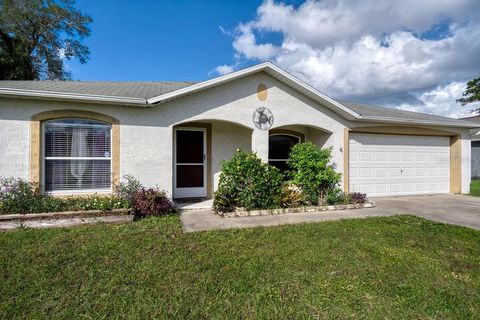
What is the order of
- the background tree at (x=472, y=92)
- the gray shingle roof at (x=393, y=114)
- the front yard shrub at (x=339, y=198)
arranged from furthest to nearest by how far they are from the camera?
the background tree at (x=472, y=92), the gray shingle roof at (x=393, y=114), the front yard shrub at (x=339, y=198)

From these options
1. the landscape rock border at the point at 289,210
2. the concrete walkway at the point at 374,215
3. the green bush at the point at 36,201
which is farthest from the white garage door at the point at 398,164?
the green bush at the point at 36,201

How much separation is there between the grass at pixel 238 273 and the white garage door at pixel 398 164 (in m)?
4.81

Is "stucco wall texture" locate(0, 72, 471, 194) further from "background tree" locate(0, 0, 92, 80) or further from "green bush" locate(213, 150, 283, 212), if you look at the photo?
"background tree" locate(0, 0, 92, 80)

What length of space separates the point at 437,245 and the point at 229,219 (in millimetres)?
4283

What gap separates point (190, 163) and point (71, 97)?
13.3 feet

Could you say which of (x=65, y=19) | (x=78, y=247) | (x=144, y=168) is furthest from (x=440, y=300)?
(x=65, y=19)

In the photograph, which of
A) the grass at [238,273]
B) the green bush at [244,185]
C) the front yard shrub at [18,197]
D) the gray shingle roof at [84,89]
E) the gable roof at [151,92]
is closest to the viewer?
the grass at [238,273]

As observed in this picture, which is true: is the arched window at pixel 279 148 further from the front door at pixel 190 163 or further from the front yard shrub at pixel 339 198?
the front door at pixel 190 163

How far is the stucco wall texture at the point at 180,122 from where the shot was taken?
617cm

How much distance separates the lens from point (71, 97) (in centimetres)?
620

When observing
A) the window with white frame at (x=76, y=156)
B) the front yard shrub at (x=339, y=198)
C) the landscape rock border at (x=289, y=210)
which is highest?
the window with white frame at (x=76, y=156)

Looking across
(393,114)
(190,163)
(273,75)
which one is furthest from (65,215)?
(393,114)

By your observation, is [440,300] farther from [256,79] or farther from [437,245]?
[256,79]

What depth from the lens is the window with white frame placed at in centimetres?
652
